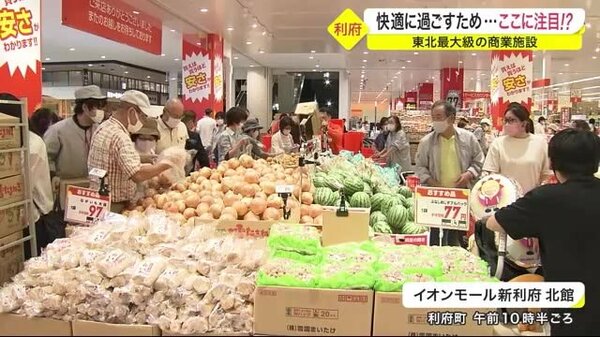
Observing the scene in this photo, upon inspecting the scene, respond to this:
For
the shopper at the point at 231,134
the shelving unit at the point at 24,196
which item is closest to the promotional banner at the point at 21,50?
the shopper at the point at 231,134

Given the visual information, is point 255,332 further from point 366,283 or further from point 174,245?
point 174,245

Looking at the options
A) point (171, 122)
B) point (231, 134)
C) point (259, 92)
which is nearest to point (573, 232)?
point (171, 122)

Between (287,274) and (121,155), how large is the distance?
1760 mm

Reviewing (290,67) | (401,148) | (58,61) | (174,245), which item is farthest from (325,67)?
(174,245)

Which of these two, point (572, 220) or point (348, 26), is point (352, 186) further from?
point (348, 26)

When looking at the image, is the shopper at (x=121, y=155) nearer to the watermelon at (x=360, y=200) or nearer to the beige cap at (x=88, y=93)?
the beige cap at (x=88, y=93)

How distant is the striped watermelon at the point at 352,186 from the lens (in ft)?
14.0

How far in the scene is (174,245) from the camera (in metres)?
2.48

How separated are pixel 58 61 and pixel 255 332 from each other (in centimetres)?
2029

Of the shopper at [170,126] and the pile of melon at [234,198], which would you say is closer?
the pile of melon at [234,198]

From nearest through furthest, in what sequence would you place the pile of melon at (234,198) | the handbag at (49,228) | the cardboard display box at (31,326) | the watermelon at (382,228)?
the cardboard display box at (31,326) < the pile of melon at (234,198) < the watermelon at (382,228) < the handbag at (49,228)

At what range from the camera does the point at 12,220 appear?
2752 millimetres

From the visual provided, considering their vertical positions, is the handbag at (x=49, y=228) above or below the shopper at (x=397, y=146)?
below

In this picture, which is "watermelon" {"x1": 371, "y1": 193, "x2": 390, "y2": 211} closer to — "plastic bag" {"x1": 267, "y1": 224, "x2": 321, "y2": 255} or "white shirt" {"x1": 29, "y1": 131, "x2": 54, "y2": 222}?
"plastic bag" {"x1": 267, "y1": 224, "x2": 321, "y2": 255}
